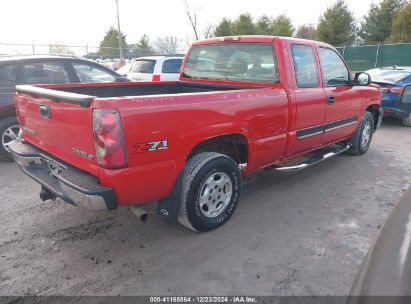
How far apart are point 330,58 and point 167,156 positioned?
335 centimetres

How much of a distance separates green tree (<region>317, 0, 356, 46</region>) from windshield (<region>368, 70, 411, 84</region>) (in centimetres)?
2506

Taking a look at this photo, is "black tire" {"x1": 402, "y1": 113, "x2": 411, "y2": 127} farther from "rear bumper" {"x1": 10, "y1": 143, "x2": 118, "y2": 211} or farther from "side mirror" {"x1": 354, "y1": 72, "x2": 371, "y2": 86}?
"rear bumper" {"x1": 10, "y1": 143, "x2": 118, "y2": 211}

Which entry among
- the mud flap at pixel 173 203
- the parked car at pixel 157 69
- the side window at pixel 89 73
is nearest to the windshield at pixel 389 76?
the parked car at pixel 157 69

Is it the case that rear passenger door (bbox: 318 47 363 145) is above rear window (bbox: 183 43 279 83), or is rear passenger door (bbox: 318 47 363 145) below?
below

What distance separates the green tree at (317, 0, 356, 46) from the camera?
31.7 m

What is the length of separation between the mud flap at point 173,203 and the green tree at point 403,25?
30.0m

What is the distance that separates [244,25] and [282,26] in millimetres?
3970

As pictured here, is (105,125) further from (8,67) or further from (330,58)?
(8,67)

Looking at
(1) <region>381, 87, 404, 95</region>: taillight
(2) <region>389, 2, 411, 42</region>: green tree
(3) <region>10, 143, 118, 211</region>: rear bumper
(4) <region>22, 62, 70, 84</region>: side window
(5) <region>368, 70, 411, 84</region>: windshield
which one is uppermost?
(2) <region>389, 2, 411, 42</region>: green tree

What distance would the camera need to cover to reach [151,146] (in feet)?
9.04

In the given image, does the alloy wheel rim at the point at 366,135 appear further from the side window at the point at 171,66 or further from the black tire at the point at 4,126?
the side window at the point at 171,66

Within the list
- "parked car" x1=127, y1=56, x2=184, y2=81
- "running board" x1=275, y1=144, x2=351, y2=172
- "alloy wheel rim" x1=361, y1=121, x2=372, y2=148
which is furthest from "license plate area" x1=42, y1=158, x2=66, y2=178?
"parked car" x1=127, y1=56, x2=184, y2=81

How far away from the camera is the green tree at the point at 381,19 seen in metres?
30.9

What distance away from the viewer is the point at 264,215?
394cm
